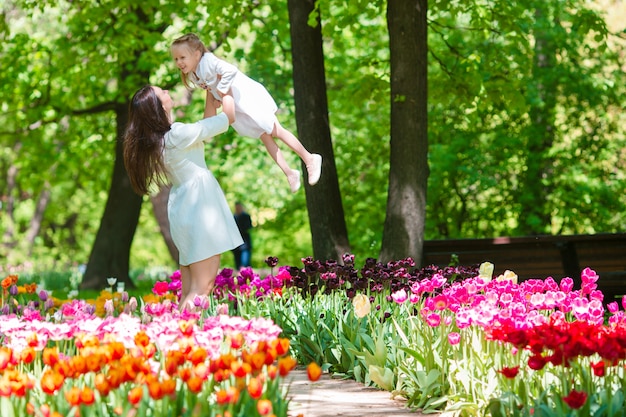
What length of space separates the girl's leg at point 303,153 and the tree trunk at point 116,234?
8.23 meters

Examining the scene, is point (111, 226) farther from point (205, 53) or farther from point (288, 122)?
point (205, 53)

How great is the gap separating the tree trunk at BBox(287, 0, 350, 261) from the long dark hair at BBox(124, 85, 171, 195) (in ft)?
9.90

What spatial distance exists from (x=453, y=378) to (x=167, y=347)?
1.68 meters

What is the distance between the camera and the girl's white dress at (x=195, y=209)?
6121 mm

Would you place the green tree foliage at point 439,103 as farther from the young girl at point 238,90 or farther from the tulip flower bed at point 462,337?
the tulip flower bed at point 462,337

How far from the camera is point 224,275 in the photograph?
7.62 m

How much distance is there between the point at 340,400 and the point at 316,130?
442cm

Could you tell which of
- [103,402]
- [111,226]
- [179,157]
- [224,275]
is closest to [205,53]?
[179,157]

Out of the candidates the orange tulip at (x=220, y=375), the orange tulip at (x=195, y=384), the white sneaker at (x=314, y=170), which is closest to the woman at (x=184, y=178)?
the white sneaker at (x=314, y=170)

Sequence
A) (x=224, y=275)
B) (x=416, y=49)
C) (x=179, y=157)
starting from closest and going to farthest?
(x=179, y=157)
(x=224, y=275)
(x=416, y=49)

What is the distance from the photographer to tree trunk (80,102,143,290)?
1476cm

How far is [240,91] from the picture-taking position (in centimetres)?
655

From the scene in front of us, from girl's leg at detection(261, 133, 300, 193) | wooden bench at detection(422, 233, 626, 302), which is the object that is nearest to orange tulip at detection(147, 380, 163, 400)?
girl's leg at detection(261, 133, 300, 193)

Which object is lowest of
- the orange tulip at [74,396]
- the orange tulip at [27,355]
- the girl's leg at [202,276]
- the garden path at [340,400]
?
Result: the garden path at [340,400]
